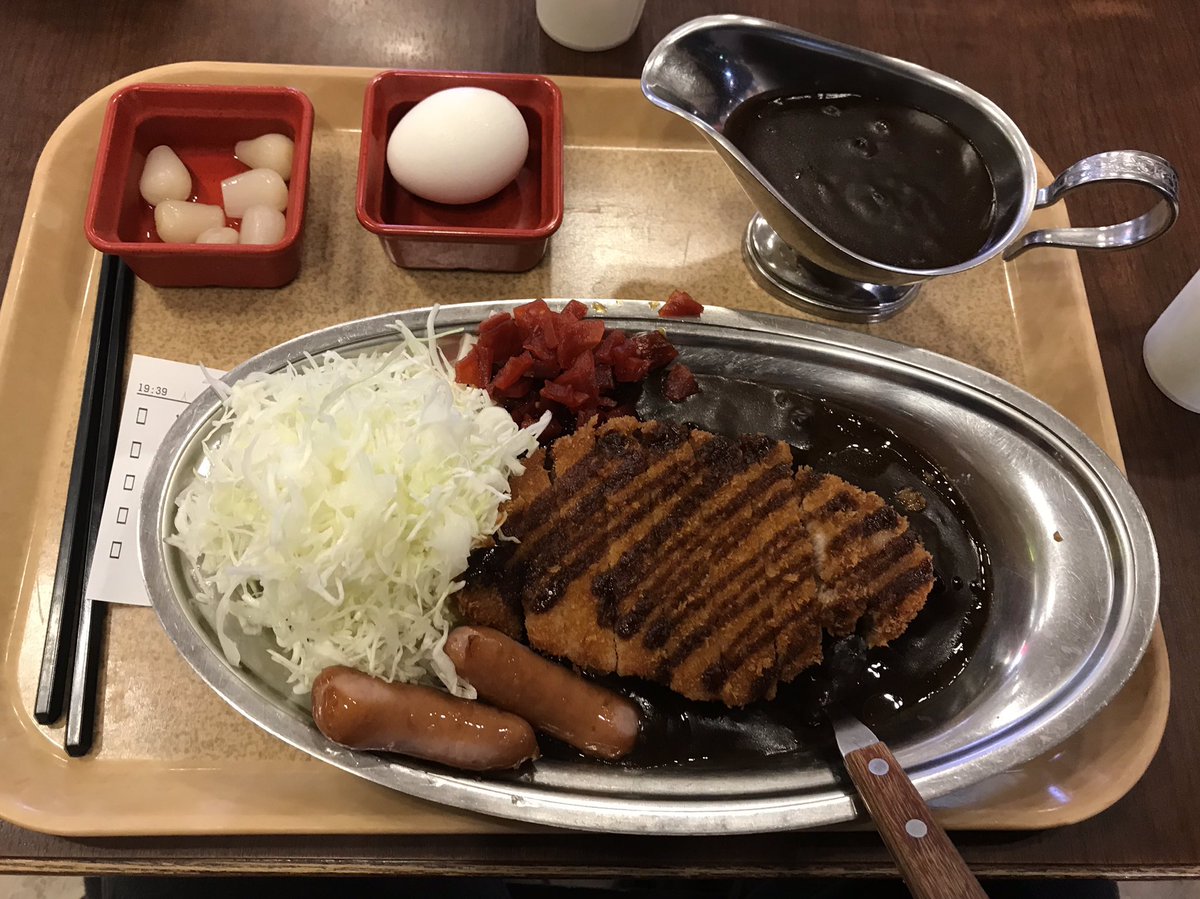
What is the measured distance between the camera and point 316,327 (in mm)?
2213

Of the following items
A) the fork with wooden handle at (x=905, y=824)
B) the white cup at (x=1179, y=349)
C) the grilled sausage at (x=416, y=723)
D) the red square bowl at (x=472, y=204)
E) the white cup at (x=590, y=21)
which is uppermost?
the white cup at (x=590, y=21)

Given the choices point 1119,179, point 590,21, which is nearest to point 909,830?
point 1119,179

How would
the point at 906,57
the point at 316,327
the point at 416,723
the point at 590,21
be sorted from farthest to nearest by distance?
the point at 906,57, the point at 590,21, the point at 316,327, the point at 416,723

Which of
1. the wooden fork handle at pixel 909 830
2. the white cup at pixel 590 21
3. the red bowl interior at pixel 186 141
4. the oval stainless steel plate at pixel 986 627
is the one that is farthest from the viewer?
the white cup at pixel 590 21

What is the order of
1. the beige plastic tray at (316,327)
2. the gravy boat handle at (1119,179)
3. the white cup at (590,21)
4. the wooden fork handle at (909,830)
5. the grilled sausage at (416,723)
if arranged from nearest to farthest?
the wooden fork handle at (909,830)
the grilled sausage at (416,723)
the beige plastic tray at (316,327)
the gravy boat handle at (1119,179)
the white cup at (590,21)

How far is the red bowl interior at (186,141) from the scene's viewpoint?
6.59 ft

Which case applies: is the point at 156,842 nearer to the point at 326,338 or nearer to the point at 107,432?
the point at 107,432

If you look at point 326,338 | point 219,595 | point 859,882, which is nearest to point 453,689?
point 219,595

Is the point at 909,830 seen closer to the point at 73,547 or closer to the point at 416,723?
the point at 416,723

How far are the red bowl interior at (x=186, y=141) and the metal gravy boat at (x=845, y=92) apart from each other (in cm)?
103

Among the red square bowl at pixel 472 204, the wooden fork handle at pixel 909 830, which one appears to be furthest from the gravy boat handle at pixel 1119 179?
the wooden fork handle at pixel 909 830

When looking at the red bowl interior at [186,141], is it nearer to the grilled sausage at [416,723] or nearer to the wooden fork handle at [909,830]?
the grilled sausage at [416,723]

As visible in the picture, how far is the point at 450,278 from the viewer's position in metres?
2.29

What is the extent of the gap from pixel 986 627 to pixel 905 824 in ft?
2.18
